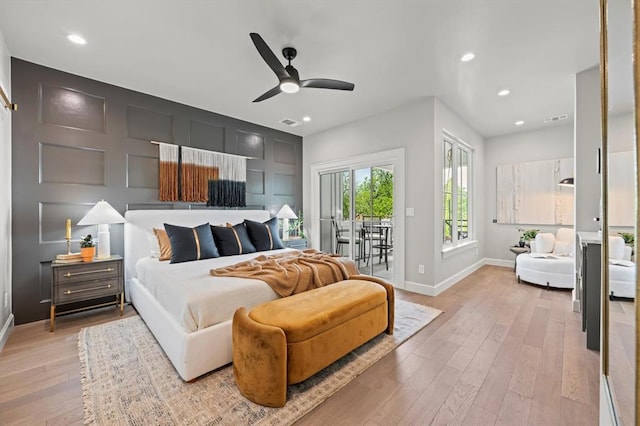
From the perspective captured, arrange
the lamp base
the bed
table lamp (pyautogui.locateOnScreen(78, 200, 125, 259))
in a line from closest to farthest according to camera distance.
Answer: the bed → table lamp (pyautogui.locateOnScreen(78, 200, 125, 259)) → the lamp base

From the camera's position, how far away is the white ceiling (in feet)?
7.56

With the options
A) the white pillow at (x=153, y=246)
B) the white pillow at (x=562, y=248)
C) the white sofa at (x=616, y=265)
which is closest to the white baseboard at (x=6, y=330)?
the white pillow at (x=153, y=246)

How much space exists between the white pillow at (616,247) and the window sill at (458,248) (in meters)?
3.37

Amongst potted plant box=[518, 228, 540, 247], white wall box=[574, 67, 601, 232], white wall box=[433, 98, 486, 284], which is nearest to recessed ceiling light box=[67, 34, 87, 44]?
white wall box=[433, 98, 486, 284]

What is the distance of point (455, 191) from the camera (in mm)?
4930

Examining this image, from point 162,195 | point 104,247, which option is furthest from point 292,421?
point 162,195

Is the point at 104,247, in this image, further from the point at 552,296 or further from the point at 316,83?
the point at 552,296

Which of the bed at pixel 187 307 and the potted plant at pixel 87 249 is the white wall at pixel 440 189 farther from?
the potted plant at pixel 87 249

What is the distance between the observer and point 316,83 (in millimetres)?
2797

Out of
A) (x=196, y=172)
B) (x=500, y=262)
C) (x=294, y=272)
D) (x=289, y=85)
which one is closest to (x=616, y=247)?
(x=294, y=272)

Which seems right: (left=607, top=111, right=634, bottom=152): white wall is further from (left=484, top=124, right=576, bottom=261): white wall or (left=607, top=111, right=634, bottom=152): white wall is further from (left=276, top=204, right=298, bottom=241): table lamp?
(left=484, top=124, right=576, bottom=261): white wall

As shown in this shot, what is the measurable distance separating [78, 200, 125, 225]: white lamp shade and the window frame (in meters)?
4.38

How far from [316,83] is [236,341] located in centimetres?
243

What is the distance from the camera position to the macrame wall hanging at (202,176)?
160 inches
